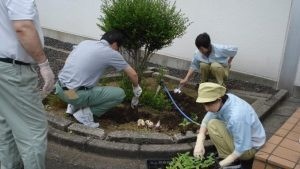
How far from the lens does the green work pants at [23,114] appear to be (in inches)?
133

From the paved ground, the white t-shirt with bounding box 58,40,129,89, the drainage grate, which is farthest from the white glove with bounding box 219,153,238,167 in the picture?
the white t-shirt with bounding box 58,40,129,89

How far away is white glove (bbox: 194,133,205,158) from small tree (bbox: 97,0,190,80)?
61.4 inches

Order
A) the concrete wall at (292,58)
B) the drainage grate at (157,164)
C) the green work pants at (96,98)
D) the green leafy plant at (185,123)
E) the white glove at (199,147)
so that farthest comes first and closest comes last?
the concrete wall at (292,58) → the green leafy plant at (185,123) → the green work pants at (96,98) → the white glove at (199,147) → the drainage grate at (157,164)

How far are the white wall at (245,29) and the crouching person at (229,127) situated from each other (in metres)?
2.58

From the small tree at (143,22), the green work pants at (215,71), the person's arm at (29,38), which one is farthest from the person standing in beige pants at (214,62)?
the person's arm at (29,38)

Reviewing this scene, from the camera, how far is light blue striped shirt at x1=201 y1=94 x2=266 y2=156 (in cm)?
382

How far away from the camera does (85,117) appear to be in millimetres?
4898

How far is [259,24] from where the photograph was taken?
20.7 ft

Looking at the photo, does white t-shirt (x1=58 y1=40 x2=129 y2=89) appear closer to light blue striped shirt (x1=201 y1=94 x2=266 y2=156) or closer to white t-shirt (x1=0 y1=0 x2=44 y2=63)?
white t-shirt (x1=0 y1=0 x2=44 y2=63)

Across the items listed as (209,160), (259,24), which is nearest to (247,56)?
(259,24)

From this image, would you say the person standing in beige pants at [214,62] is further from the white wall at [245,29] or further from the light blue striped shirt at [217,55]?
the white wall at [245,29]

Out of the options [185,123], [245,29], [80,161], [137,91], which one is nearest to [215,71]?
[245,29]

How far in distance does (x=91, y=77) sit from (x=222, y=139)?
71.0 inches

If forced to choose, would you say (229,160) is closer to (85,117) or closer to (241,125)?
(241,125)
